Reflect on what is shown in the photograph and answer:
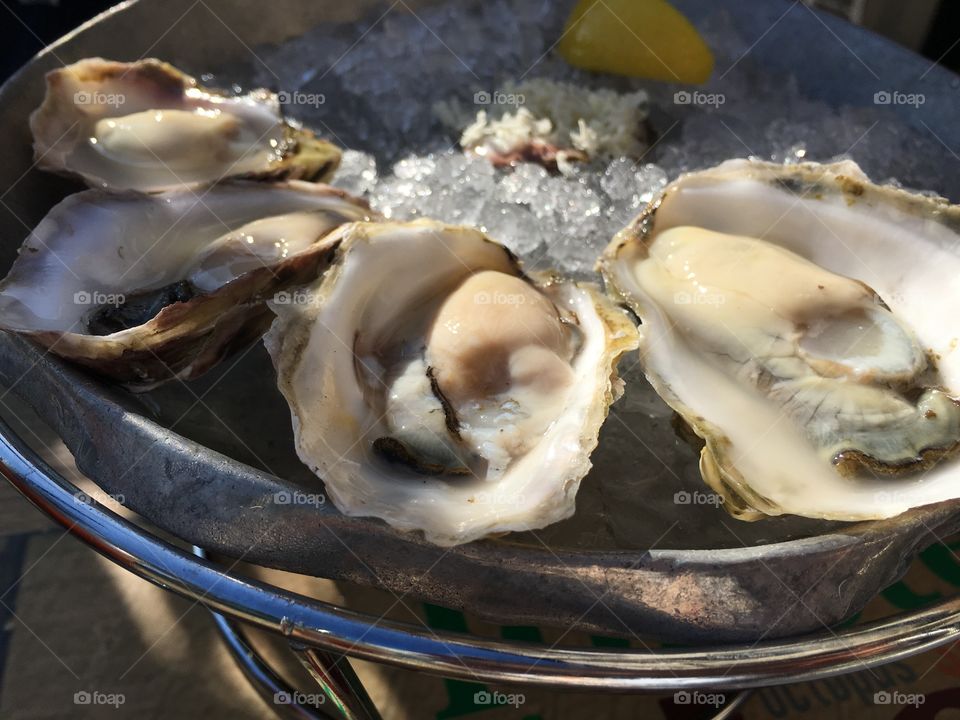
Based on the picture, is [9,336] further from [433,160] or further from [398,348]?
[433,160]

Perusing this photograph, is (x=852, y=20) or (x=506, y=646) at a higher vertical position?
(x=852, y=20)

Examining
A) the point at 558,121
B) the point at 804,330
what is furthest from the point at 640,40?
the point at 804,330

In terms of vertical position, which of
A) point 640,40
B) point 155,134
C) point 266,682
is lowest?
point 266,682

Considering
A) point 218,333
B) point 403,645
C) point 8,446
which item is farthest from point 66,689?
point 403,645

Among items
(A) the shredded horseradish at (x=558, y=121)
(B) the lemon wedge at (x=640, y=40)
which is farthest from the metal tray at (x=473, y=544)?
(B) the lemon wedge at (x=640, y=40)

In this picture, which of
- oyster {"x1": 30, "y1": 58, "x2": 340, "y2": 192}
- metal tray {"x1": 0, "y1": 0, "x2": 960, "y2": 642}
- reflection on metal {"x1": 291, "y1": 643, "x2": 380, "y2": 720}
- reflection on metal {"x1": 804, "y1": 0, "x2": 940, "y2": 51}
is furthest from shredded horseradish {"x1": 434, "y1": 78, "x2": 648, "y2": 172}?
reflection on metal {"x1": 804, "y1": 0, "x2": 940, "y2": 51}

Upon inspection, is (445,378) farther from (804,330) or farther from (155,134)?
(155,134)

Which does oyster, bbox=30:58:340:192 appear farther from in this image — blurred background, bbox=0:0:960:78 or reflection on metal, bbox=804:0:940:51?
reflection on metal, bbox=804:0:940:51
